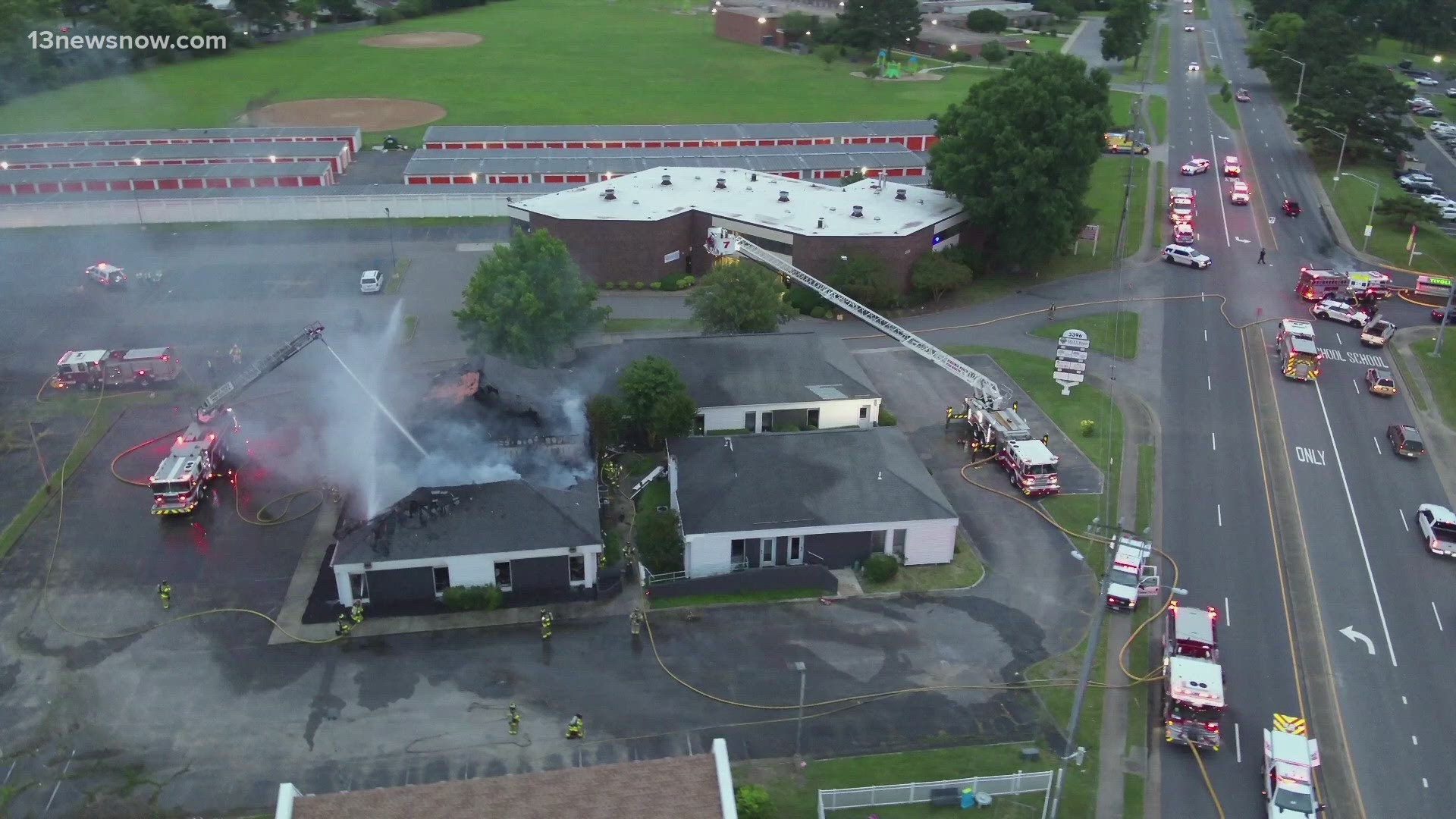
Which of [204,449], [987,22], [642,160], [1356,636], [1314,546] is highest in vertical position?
[987,22]

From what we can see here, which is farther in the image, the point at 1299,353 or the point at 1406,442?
the point at 1299,353

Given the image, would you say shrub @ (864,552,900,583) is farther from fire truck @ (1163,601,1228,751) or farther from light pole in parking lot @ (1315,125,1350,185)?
light pole in parking lot @ (1315,125,1350,185)

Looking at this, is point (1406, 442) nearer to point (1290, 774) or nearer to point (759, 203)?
point (1290, 774)

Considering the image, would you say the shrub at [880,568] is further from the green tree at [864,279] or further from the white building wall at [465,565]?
the green tree at [864,279]

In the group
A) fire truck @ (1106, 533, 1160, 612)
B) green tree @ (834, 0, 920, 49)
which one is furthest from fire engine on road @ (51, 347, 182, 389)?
green tree @ (834, 0, 920, 49)

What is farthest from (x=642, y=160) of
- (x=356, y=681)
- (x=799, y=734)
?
(x=799, y=734)
